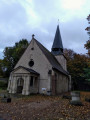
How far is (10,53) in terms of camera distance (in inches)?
1415

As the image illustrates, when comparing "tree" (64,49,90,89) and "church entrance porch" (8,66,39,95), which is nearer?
"church entrance porch" (8,66,39,95)

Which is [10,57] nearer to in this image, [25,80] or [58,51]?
[58,51]

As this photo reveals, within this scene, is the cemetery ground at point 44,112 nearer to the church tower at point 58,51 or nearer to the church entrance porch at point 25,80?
the church entrance porch at point 25,80

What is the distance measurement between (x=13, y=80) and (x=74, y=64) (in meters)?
23.4

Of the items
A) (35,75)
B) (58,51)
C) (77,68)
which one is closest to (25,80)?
(35,75)

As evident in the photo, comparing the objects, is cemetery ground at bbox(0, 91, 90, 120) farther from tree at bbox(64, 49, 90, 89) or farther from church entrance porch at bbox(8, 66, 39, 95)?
tree at bbox(64, 49, 90, 89)

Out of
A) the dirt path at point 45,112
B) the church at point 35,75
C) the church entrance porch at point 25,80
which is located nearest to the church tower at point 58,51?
the church at point 35,75

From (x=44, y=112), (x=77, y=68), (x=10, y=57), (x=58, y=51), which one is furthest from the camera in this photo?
(x=10, y=57)

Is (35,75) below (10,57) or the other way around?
below

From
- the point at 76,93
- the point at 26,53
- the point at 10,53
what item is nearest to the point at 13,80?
the point at 26,53

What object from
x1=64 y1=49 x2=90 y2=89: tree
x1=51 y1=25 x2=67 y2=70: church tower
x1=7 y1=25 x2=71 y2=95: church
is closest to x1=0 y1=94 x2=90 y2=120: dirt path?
x1=7 y1=25 x2=71 y2=95: church

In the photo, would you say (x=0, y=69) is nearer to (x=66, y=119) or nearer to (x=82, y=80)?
(x=82, y=80)

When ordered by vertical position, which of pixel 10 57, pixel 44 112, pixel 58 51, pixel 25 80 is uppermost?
pixel 58 51

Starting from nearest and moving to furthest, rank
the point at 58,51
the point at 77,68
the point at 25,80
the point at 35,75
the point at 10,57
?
the point at 25,80, the point at 35,75, the point at 58,51, the point at 77,68, the point at 10,57
